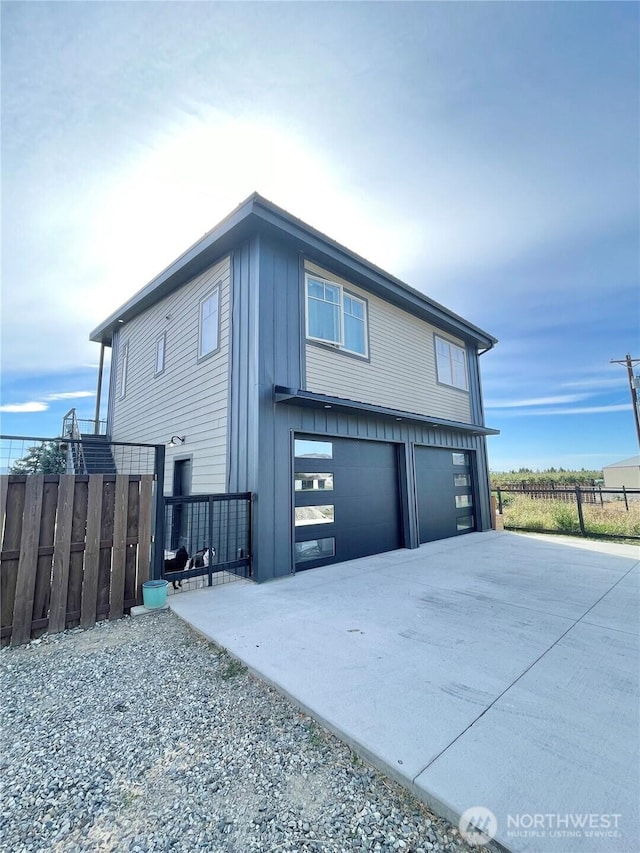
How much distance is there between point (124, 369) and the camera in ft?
35.7

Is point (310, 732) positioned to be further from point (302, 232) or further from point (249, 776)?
point (302, 232)

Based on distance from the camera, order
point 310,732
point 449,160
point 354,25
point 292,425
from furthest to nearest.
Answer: point 449,160
point 292,425
point 354,25
point 310,732

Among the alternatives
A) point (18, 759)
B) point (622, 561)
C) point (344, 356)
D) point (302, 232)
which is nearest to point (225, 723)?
point (18, 759)

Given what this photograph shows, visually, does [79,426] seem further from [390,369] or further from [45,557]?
[390,369]

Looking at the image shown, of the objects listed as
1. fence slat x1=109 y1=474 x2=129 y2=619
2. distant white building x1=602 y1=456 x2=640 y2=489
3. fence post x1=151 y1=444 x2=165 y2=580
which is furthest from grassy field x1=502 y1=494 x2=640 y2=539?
distant white building x1=602 y1=456 x2=640 y2=489

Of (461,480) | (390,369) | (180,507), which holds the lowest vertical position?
(180,507)

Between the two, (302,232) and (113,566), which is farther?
(302,232)

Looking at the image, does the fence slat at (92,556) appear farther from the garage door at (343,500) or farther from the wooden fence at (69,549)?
the garage door at (343,500)

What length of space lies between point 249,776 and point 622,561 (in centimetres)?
708

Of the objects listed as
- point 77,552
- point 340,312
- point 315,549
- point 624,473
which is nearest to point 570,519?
point 315,549

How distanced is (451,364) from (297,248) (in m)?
5.77

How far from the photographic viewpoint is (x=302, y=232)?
624 centimetres

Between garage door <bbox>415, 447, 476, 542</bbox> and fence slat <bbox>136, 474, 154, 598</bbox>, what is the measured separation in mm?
5786

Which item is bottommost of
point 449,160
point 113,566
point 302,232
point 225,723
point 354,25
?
point 225,723
